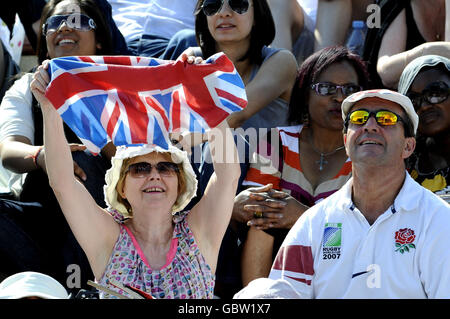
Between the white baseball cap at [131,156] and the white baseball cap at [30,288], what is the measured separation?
736 mm

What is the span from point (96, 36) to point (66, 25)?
197 millimetres

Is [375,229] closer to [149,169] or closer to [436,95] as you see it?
[149,169]

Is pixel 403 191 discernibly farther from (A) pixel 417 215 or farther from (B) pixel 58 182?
(B) pixel 58 182

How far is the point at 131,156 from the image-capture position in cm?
428

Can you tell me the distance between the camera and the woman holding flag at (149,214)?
13.6 ft

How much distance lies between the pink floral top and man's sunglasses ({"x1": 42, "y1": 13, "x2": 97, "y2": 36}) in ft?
5.82

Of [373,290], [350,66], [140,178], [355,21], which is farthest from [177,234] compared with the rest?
[355,21]

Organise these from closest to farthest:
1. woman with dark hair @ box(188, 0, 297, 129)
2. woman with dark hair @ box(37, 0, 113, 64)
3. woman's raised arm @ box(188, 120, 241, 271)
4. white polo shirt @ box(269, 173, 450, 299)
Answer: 1. white polo shirt @ box(269, 173, 450, 299)
2. woman's raised arm @ box(188, 120, 241, 271)
3. woman with dark hair @ box(188, 0, 297, 129)
4. woman with dark hair @ box(37, 0, 113, 64)

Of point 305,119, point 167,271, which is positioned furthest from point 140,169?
point 305,119

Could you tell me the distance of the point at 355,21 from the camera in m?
6.23

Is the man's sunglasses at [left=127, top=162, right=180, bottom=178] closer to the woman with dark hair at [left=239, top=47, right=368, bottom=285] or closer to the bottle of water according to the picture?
the woman with dark hair at [left=239, top=47, right=368, bottom=285]

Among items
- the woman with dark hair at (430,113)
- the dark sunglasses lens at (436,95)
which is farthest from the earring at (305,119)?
the dark sunglasses lens at (436,95)

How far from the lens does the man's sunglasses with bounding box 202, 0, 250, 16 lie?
5641 mm

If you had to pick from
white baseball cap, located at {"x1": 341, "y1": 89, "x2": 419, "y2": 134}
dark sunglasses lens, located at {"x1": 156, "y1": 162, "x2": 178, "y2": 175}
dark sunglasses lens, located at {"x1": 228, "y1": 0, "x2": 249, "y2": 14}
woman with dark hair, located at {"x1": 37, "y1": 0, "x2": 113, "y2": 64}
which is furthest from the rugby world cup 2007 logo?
woman with dark hair, located at {"x1": 37, "y1": 0, "x2": 113, "y2": 64}
